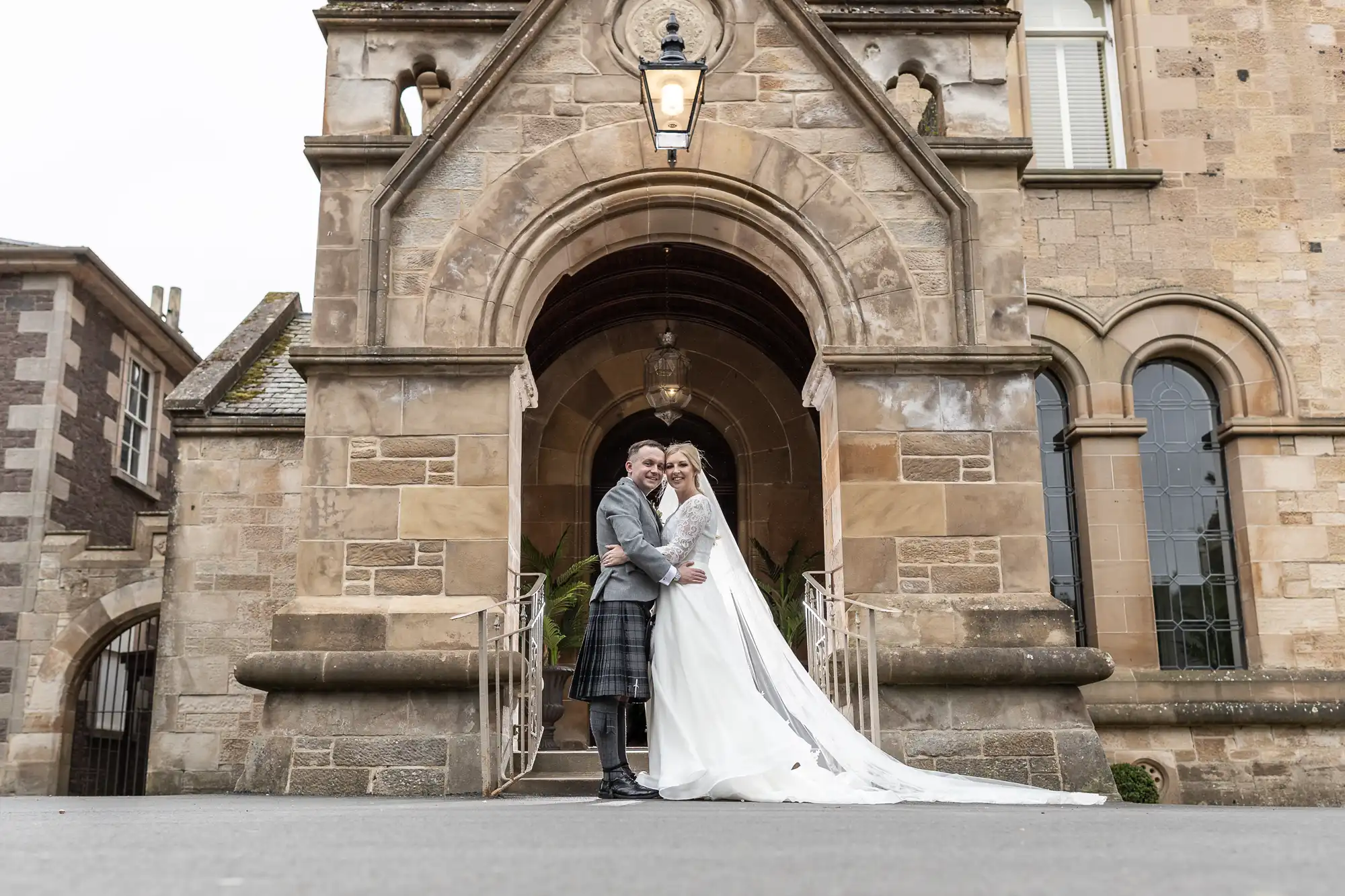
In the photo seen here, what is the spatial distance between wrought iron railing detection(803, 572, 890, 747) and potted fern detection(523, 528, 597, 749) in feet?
5.92

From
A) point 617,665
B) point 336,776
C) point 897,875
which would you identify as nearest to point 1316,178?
point 617,665

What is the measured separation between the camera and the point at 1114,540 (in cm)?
1157

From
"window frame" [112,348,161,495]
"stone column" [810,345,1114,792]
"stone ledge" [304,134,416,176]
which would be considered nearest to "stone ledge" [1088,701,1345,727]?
"stone column" [810,345,1114,792]

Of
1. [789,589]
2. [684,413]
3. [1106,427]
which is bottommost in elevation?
[789,589]

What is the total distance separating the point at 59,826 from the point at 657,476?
11.2 ft

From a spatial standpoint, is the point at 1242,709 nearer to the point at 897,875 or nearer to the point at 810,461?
the point at 810,461

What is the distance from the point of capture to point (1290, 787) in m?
10.9

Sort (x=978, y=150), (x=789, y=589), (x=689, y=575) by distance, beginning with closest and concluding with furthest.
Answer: (x=689, y=575)
(x=978, y=150)
(x=789, y=589)

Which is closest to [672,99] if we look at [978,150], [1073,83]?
[978,150]

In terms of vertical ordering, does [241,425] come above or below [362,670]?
above

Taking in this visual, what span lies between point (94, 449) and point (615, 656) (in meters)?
12.6

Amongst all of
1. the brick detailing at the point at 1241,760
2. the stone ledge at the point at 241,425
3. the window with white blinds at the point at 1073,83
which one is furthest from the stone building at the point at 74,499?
the window with white blinds at the point at 1073,83

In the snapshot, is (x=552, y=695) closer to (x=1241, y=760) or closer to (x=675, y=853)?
(x=1241, y=760)

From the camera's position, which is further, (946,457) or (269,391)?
(269,391)
